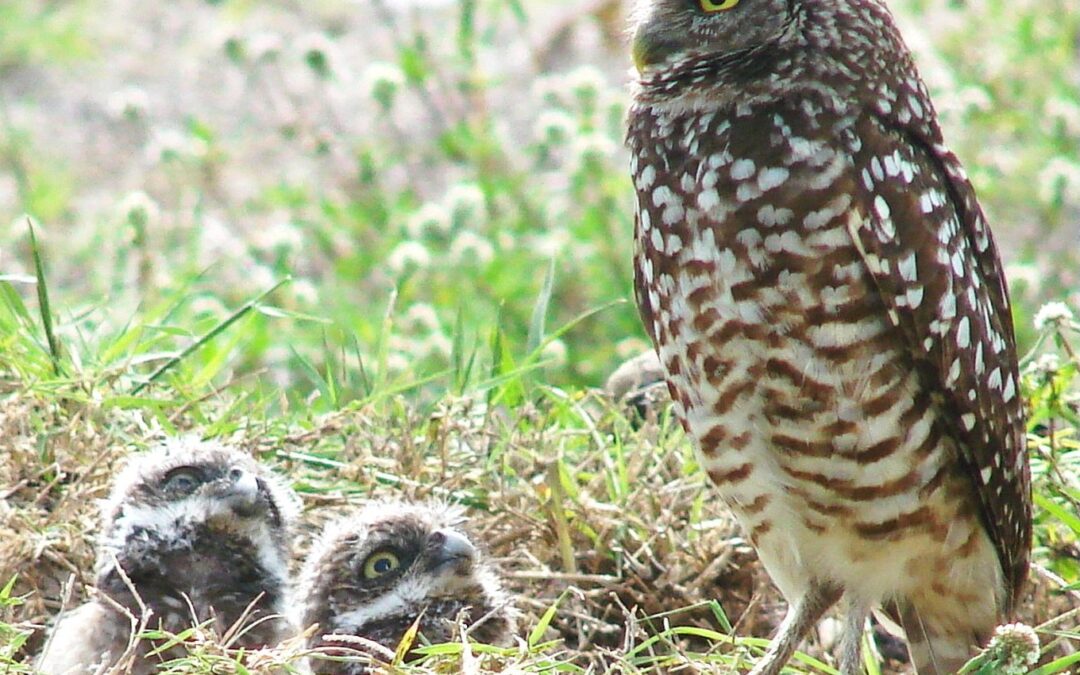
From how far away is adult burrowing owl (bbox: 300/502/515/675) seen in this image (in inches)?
179

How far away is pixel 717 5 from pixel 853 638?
4.97 feet

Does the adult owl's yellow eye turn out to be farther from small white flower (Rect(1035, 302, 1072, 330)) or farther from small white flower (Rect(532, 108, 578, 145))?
small white flower (Rect(532, 108, 578, 145))

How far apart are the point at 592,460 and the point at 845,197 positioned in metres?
1.44

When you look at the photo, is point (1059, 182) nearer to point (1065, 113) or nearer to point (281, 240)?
point (1065, 113)

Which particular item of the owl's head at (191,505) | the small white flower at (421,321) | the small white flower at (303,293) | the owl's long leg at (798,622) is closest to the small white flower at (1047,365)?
the owl's long leg at (798,622)

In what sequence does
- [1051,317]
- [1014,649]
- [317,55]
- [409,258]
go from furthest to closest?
[317,55] → [409,258] → [1051,317] → [1014,649]

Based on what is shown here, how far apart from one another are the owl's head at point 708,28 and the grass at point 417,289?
2.89 ft

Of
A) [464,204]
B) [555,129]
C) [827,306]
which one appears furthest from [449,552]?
[555,129]

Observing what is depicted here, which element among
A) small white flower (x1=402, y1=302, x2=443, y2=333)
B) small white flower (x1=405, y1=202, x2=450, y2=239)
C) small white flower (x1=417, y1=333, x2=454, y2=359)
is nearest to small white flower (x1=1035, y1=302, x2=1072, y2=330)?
small white flower (x1=417, y1=333, x2=454, y2=359)

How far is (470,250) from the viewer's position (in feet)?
23.8

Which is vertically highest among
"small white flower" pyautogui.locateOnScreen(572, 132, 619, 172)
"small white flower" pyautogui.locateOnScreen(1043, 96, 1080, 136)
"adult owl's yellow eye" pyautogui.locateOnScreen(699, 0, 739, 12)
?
"adult owl's yellow eye" pyautogui.locateOnScreen(699, 0, 739, 12)

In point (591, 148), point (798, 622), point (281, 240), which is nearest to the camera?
point (798, 622)

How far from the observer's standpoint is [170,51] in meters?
11.0

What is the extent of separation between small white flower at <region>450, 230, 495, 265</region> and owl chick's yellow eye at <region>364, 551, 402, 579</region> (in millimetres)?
2775
